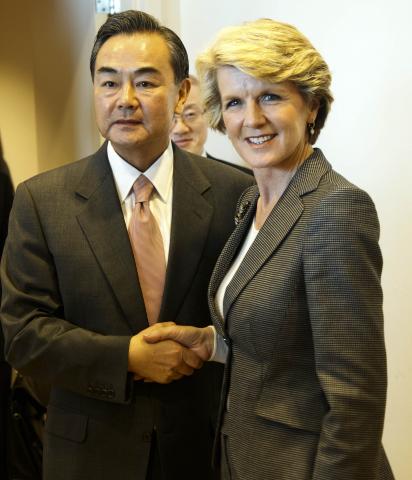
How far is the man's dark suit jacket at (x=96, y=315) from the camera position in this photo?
129 centimetres

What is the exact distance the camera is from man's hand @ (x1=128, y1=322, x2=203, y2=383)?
126 cm

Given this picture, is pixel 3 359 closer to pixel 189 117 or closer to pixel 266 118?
pixel 189 117

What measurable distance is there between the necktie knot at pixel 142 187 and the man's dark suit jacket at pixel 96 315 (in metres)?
0.06

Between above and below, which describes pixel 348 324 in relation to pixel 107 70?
below

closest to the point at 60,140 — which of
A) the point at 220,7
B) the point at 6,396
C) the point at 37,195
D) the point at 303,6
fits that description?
the point at 220,7

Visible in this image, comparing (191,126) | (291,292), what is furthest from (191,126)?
(291,292)

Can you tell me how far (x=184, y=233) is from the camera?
1371mm

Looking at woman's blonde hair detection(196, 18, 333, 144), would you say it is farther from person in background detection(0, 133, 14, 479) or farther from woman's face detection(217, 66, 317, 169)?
person in background detection(0, 133, 14, 479)

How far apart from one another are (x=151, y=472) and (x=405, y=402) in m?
0.94

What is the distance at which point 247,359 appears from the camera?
1.14 meters

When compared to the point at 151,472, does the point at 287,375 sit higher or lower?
higher

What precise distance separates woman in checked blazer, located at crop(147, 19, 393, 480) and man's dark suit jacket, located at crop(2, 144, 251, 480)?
0.37 ft

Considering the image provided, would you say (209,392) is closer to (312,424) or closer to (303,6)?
(312,424)

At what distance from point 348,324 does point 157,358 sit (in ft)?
1.57
